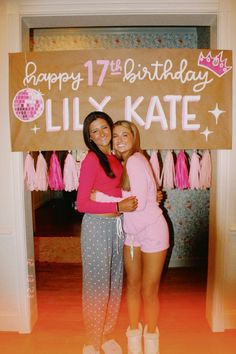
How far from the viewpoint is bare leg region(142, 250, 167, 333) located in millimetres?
1738

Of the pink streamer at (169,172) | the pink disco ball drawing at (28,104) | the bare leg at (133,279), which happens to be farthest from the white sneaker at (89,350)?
the pink disco ball drawing at (28,104)

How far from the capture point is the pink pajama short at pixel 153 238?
172 centimetres

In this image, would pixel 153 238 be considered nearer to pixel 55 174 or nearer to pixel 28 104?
pixel 55 174

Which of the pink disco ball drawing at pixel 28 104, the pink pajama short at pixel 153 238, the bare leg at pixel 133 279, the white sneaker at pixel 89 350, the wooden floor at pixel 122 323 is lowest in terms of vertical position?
the wooden floor at pixel 122 323

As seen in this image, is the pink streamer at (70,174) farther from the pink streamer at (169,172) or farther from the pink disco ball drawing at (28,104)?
the pink streamer at (169,172)

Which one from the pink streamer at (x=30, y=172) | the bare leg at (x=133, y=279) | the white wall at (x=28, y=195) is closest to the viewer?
the bare leg at (x=133, y=279)

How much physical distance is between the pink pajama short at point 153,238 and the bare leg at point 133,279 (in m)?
0.06

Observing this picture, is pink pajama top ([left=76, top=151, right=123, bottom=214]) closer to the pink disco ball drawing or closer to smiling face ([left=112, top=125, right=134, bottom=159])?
smiling face ([left=112, top=125, right=134, bottom=159])

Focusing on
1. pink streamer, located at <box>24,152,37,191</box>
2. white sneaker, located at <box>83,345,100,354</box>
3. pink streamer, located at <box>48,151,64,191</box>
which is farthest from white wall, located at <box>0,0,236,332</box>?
white sneaker, located at <box>83,345,100,354</box>

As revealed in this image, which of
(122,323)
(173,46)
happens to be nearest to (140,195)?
(122,323)

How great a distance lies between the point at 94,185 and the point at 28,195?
62 cm

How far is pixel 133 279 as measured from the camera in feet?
5.92

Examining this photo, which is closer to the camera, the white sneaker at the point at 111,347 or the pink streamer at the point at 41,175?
the white sneaker at the point at 111,347

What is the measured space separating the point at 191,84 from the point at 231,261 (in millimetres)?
1183
